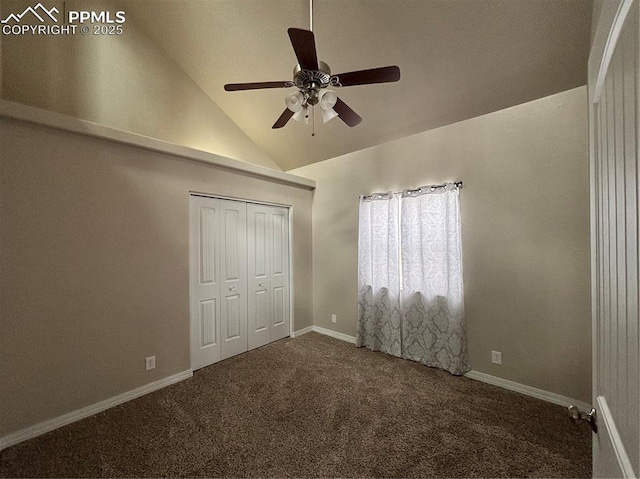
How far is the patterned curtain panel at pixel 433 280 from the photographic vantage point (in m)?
2.74

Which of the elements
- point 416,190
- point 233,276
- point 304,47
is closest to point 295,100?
point 304,47

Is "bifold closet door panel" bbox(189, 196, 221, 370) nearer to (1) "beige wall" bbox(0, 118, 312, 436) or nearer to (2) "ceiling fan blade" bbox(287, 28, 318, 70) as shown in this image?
(1) "beige wall" bbox(0, 118, 312, 436)

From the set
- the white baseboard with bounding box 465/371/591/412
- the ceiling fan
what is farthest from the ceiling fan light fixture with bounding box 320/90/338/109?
the white baseboard with bounding box 465/371/591/412

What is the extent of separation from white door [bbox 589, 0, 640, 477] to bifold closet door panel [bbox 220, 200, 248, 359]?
3104mm

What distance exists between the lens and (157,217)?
2.59m

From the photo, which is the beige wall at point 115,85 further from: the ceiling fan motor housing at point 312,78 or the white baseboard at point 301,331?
the white baseboard at point 301,331

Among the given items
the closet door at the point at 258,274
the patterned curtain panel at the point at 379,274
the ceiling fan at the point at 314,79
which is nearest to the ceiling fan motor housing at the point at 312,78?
the ceiling fan at the point at 314,79

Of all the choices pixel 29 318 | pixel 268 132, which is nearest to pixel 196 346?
pixel 29 318

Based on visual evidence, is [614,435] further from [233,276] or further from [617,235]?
[233,276]

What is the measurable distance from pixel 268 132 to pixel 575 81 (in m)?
3.21

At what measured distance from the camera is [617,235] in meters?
0.59

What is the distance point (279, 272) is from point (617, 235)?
11.6ft

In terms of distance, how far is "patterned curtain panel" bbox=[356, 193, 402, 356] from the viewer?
3.22 m

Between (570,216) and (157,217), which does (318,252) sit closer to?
(157,217)
